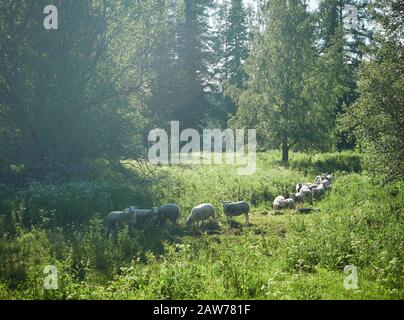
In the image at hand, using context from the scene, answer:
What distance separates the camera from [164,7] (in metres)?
25.7

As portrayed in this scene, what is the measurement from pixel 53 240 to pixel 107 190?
239 inches

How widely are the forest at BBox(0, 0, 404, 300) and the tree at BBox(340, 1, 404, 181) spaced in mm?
59

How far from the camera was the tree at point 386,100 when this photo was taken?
15852 millimetres

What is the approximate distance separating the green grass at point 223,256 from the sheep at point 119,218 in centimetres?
51

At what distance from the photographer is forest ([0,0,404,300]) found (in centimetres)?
967

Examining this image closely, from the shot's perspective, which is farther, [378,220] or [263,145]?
[263,145]

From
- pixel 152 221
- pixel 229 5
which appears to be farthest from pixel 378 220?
pixel 229 5

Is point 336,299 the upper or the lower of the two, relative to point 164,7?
lower

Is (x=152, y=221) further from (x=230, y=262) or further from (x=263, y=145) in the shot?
(x=263, y=145)

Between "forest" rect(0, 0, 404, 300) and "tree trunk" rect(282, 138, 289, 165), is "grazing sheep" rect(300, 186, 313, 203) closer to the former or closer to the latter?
"forest" rect(0, 0, 404, 300)

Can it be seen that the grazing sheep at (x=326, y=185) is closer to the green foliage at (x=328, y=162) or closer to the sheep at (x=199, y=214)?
the green foliage at (x=328, y=162)

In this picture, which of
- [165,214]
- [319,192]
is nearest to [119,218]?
[165,214]

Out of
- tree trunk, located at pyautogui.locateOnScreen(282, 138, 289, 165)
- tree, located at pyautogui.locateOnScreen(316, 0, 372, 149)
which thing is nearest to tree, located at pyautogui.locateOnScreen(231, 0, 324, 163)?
tree trunk, located at pyautogui.locateOnScreen(282, 138, 289, 165)

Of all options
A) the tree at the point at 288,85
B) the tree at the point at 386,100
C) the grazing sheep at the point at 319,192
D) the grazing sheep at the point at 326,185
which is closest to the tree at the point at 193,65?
the tree at the point at 288,85
